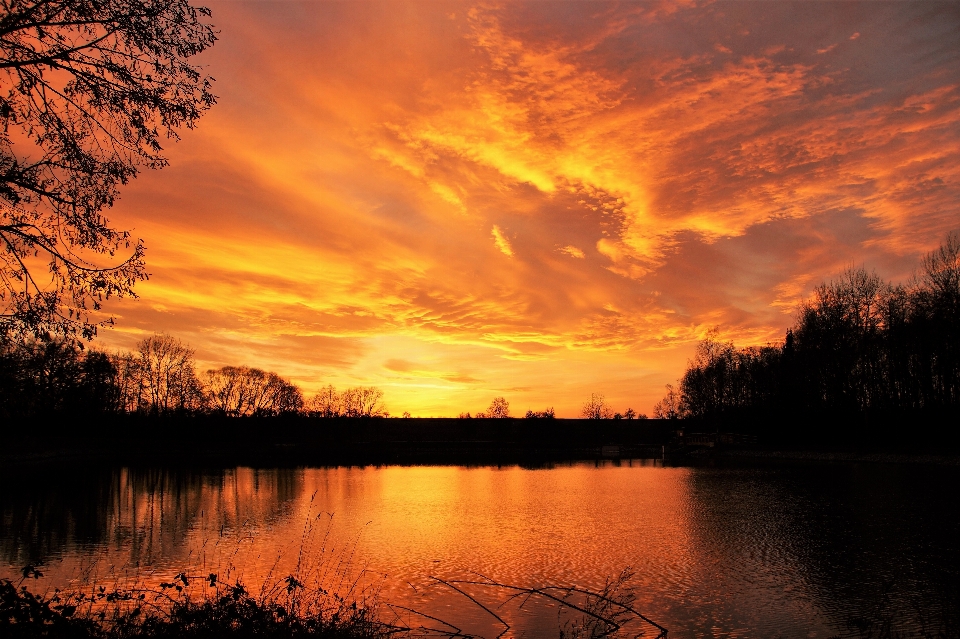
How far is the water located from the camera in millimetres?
15117

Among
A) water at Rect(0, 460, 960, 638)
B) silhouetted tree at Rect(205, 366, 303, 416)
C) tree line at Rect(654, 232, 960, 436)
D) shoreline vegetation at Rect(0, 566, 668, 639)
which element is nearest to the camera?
shoreline vegetation at Rect(0, 566, 668, 639)

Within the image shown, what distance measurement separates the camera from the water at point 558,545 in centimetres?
1512

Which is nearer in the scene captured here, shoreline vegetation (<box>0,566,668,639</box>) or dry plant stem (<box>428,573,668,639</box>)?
shoreline vegetation (<box>0,566,668,639</box>)

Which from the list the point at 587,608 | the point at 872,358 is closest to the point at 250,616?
the point at 587,608

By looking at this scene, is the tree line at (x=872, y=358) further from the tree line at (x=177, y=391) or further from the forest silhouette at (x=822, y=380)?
the tree line at (x=177, y=391)

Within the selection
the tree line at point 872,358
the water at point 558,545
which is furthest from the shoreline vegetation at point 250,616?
the tree line at point 872,358

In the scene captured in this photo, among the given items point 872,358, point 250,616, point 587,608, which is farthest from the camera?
point 872,358

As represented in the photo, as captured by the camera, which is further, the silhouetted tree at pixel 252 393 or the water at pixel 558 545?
the silhouetted tree at pixel 252 393

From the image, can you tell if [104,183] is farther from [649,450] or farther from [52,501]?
[649,450]

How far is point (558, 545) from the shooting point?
24031 millimetres

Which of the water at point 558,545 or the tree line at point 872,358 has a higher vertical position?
the tree line at point 872,358

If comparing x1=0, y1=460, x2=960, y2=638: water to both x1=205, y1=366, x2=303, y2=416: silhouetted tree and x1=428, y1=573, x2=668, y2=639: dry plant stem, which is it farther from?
x1=205, y1=366, x2=303, y2=416: silhouetted tree

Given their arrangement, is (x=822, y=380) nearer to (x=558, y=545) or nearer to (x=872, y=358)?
(x=872, y=358)

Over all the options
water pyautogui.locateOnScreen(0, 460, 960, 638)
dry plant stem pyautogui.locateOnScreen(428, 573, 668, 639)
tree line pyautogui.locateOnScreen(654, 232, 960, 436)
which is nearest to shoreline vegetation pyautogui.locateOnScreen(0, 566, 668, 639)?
dry plant stem pyautogui.locateOnScreen(428, 573, 668, 639)
